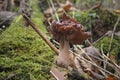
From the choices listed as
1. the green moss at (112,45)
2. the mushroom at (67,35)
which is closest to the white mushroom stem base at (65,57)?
the mushroom at (67,35)

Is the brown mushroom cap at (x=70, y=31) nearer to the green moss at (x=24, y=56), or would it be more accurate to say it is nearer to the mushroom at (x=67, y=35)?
the mushroom at (x=67, y=35)

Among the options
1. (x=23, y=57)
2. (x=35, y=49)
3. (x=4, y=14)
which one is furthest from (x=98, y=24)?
(x=23, y=57)

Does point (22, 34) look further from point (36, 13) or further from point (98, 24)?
point (98, 24)

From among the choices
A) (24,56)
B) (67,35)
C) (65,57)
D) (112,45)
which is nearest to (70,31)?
(67,35)

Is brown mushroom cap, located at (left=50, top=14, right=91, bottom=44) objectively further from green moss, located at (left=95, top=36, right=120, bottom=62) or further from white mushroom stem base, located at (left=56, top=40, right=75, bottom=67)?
green moss, located at (left=95, top=36, right=120, bottom=62)

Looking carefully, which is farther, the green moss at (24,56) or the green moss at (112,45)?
the green moss at (112,45)

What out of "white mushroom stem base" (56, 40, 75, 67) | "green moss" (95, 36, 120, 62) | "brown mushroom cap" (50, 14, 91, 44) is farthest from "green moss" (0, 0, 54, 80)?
"green moss" (95, 36, 120, 62)

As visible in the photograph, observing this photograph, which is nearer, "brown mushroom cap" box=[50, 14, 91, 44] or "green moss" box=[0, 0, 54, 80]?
"green moss" box=[0, 0, 54, 80]

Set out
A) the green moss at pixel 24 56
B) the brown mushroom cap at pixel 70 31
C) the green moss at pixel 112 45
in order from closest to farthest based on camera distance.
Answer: the green moss at pixel 24 56 < the brown mushroom cap at pixel 70 31 < the green moss at pixel 112 45

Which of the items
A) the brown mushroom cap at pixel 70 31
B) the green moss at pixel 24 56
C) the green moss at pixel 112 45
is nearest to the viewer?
the green moss at pixel 24 56

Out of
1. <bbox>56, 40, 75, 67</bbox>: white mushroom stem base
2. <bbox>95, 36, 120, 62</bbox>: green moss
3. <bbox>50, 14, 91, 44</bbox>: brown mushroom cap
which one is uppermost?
<bbox>50, 14, 91, 44</bbox>: brown mushroom cap
